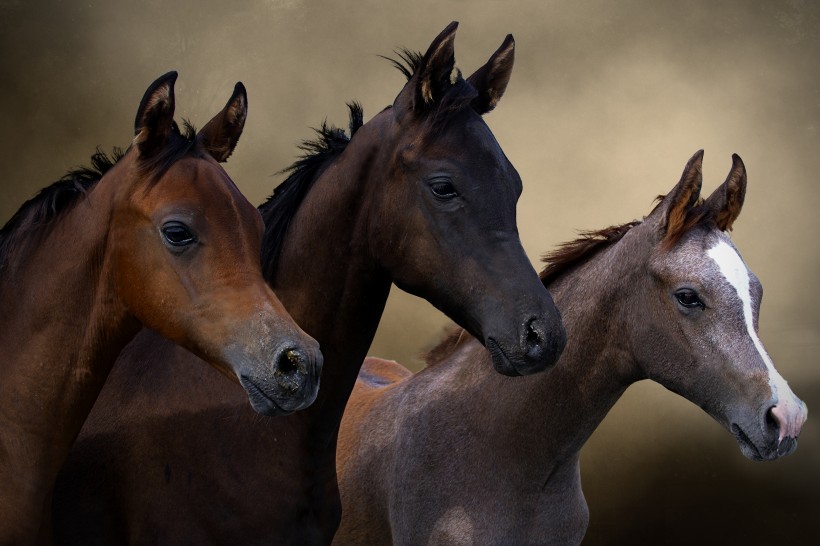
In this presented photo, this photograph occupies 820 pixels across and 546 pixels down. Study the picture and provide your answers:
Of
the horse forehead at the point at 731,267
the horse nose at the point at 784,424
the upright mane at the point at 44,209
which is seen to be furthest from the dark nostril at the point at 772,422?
the upright mane at the point at 44,209

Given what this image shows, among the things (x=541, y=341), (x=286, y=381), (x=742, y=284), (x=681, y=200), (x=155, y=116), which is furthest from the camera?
(x=681, y=200)

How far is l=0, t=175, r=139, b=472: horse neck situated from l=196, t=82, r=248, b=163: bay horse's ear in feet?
1.20

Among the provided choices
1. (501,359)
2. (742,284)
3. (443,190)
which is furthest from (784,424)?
(443,190)

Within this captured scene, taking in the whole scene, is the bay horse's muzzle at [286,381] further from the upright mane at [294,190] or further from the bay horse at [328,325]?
the upright mane at [294,190]

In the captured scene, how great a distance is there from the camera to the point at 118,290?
9.86 ft

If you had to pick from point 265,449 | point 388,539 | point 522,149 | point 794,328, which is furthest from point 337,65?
point 265,449

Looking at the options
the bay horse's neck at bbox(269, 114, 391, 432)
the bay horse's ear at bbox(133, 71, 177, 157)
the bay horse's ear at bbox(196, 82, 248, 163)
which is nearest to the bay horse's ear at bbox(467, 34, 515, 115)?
the bay horse's neck at bbox(269, 114, 391, 432)

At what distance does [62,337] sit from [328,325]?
81 centimetres

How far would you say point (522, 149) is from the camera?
7.40 metres

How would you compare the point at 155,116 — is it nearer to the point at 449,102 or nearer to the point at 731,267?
the point at 449,102

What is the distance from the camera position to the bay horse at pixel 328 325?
3232 mm

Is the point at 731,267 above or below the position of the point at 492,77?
below

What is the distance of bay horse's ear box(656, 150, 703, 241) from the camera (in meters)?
3.87

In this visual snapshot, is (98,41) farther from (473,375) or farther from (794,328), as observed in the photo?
(794,328)
